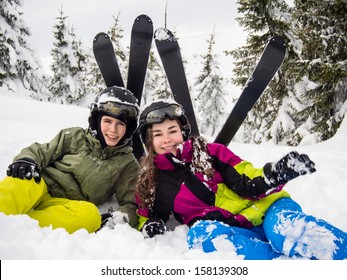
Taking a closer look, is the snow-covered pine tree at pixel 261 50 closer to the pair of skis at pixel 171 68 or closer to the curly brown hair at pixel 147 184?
the pair of skis at pixel 171 68

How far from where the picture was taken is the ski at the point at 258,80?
455 cm

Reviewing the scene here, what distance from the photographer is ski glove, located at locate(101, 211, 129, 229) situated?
289cm

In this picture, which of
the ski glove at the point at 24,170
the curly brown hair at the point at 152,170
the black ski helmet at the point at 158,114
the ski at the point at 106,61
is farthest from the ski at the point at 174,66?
the ski glove at the point at 24,170

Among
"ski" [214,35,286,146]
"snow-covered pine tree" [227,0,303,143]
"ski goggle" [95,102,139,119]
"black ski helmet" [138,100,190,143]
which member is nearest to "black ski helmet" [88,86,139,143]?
"ski goggle" [95,102,139,119]

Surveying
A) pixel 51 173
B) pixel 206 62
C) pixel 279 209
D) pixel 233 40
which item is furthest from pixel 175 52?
pixel 233 40

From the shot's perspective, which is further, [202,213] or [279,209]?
[202,213]

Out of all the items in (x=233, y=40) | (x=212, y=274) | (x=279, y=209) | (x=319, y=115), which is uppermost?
(x=233, y=40)

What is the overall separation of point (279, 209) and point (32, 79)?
1632 cm

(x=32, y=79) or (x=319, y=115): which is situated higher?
(x=319, y=115)

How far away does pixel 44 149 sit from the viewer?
314 cm

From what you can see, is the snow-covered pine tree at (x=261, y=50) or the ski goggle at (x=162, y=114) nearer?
the ski goggle at (x=162, y=114)

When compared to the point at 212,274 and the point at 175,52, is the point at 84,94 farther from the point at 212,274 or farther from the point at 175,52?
the point at 212,274

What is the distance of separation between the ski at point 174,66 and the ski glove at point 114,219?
2298 millimetres

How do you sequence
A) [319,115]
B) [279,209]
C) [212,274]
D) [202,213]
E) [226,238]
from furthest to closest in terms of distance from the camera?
[319,115], [202,213], [279,209], [226,238], [212,274]
